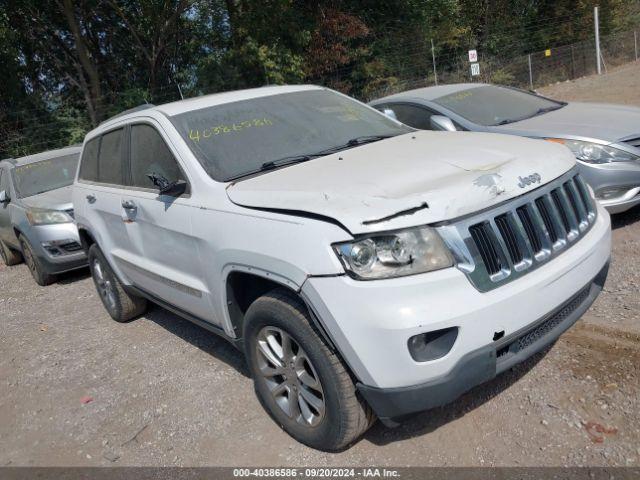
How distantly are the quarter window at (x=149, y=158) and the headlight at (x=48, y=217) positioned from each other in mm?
3499

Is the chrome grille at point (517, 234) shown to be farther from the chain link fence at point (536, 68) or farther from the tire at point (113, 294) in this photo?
the chain link fence at point (536, 68)

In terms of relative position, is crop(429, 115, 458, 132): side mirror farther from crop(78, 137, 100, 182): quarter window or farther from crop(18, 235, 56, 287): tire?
crop(18, 235, 56, 287): tire

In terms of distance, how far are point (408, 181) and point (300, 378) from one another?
44.4 inches

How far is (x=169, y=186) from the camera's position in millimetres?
3465

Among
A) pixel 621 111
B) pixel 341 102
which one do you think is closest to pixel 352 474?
pixel 341 102

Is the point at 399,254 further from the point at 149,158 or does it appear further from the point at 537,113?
the point at 537,113

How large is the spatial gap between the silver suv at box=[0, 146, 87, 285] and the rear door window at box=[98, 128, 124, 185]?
257 centimetres

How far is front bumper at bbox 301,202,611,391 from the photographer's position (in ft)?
7.86

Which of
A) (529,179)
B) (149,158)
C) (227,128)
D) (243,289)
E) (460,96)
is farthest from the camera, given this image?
(460,96)

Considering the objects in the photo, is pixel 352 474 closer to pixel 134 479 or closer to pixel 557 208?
pixel 134 479

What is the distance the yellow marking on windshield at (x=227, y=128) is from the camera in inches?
145

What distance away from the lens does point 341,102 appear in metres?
4.41

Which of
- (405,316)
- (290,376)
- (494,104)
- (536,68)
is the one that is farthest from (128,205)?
(536,68)

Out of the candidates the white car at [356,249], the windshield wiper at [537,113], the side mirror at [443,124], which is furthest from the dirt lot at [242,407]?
the side mirror at [443,124]
